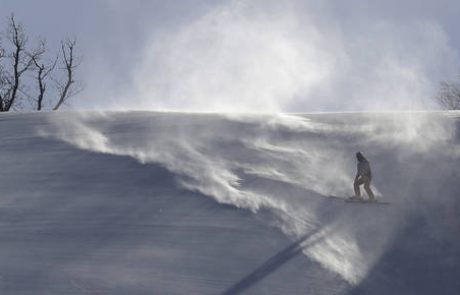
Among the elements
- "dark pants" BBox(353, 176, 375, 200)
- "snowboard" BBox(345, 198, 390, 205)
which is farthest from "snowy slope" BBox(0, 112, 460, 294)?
"dark pants" BBox(353, 176, 375, 200)

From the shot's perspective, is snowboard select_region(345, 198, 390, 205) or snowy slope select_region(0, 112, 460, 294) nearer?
snowy slope select_region(0, 112, 460, 294)

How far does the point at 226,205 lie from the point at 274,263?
1.85 metres

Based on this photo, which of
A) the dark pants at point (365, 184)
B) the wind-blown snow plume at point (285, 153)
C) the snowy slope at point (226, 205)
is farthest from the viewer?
the dark pants at point (365, 184)

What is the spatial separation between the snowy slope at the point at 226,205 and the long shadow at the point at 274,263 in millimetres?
24

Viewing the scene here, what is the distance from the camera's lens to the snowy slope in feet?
30.5

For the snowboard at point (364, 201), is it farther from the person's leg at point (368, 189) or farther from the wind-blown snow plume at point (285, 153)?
the wind-blown snow plume at point (285, 153)

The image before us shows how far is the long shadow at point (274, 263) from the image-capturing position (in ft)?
29.5

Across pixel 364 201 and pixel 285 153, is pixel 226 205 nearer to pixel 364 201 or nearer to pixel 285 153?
pixel 364 201

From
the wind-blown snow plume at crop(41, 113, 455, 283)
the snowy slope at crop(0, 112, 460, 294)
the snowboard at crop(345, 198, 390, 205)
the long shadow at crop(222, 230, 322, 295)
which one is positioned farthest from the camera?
the snowboard at crop(345, 198, 390, 205)

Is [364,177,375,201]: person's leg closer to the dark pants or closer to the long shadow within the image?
the dark pants

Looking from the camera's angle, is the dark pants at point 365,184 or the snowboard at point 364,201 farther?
the dark pants at point 365,184

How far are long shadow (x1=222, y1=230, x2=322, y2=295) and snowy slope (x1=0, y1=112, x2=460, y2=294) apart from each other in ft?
0.08

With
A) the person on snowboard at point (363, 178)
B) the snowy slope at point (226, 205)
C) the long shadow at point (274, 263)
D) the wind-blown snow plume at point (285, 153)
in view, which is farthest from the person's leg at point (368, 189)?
the long shadow at point (274, 263)

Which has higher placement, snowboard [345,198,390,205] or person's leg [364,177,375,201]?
person's leg [364,177,375,201]
